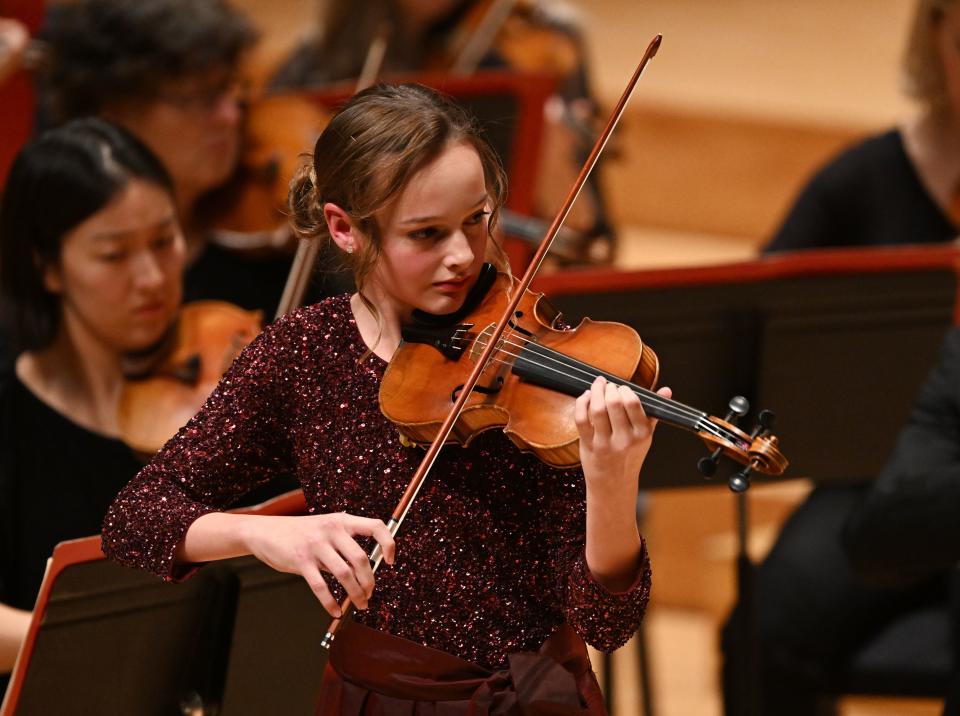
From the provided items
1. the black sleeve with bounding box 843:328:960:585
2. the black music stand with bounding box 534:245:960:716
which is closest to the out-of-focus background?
the black music stand with bounding box 534:245:960:716

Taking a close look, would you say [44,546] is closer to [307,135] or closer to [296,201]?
[296,201]

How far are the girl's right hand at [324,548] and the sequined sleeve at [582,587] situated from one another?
13cm

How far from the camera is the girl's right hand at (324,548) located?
0.91 m

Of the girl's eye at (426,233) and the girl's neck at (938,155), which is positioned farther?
the girl's neck at (938,155)

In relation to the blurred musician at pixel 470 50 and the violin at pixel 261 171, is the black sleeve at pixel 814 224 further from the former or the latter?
the violin at pixel 261 171

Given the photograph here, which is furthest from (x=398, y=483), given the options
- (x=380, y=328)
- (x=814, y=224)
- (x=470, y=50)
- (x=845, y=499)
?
(x=470, y=50)

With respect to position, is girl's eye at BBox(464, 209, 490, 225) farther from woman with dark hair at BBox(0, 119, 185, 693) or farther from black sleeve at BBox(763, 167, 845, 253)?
black sleeve at BBox(763, 167, 845, 253)

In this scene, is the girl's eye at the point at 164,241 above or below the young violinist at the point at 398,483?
above

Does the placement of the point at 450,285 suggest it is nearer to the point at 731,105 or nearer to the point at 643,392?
the point at 643,392

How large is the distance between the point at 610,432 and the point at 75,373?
0.87 meters

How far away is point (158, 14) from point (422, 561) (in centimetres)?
139

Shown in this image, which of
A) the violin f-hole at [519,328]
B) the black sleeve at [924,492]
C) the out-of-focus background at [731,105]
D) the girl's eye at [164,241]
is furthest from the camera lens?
the out-of-focus background at [731,105]

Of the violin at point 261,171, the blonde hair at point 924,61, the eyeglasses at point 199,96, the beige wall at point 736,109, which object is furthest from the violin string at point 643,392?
the beige wall at point 736,109

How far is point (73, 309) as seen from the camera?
158 centimetres
